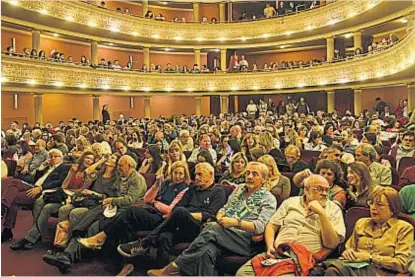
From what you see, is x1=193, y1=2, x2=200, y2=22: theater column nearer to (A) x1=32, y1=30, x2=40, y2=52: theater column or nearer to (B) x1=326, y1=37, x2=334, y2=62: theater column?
(B) x1=326, y1=37, x2=334, y2=62: theater column

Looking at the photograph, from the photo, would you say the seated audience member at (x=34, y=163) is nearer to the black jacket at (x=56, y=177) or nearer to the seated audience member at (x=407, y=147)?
the black jacket at (x=56, y=177)

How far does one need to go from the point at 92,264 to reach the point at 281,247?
229 cm

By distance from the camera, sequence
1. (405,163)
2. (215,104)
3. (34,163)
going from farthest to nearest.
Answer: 1. (215,104)
2. (34,163)
3. (405,163)

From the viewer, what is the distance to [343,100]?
25.7 m

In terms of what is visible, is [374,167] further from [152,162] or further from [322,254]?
[152,162]

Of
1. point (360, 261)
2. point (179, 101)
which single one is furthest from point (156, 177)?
point (179, 101)

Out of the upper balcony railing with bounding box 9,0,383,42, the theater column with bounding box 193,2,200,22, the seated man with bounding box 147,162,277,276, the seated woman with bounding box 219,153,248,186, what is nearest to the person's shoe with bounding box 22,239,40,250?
the seated man with bounding box 147,162,277,276

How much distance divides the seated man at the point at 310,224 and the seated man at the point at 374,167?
1592mm

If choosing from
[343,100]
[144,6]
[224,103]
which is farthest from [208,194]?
[144,6]

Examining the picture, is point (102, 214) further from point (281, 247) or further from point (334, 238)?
point (334, 238)

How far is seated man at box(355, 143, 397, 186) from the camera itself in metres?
5.19

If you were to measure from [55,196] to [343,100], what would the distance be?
2234 centimetres

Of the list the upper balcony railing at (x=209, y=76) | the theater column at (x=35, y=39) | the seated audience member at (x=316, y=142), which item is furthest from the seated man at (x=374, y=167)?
the theater column at (x=35, y=39)

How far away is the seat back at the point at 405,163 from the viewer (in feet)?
19.8
